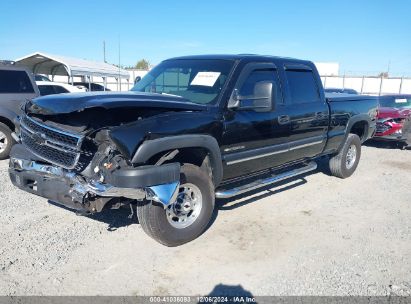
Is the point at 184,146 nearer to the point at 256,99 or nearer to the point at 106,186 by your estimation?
the point at 106,186

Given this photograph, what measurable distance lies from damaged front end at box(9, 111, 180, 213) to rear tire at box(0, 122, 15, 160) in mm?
4837

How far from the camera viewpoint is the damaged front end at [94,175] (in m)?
3.47

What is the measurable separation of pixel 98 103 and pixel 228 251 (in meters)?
2.00

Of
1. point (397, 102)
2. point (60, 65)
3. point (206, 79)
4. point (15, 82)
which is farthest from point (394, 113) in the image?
point (60, 65)

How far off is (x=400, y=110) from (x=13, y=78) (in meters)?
9.89

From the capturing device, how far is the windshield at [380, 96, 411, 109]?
459 inches

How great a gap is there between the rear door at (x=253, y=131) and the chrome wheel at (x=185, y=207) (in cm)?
57

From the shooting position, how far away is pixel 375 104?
25.7 ft

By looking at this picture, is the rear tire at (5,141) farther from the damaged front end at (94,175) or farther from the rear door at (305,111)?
the rear door at (305,111)

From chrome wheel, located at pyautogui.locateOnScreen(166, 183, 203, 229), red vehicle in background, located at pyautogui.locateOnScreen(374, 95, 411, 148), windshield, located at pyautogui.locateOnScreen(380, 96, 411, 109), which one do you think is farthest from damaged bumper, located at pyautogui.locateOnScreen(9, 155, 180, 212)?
windshield, located at pyautogui.locateOnScreen(380, 96, 411, 109)

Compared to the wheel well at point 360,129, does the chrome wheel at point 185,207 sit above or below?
below

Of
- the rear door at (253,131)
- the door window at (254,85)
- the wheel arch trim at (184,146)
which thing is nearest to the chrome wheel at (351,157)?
the rear door at (253,131)

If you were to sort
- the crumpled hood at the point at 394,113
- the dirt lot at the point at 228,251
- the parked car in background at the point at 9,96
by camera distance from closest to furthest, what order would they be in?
the dirt lot at the point at 228,251 < the parked car in background at the point at 9,96 < the crumpled hood at the point at 394,113

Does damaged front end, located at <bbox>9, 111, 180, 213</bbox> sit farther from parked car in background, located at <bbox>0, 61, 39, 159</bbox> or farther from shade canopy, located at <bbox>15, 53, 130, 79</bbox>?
shade canopy, located at <bbox>15, 53, 130, 79</bbox>
